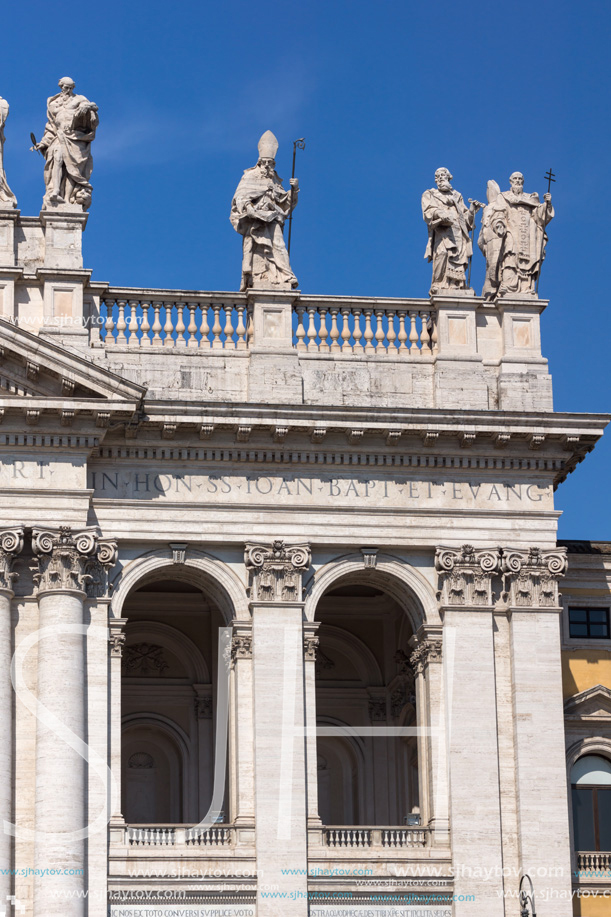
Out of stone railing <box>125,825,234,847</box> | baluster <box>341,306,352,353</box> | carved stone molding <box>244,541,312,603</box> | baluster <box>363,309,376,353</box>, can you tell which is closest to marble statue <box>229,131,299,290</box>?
baluster <box>341,306,352,353</box>

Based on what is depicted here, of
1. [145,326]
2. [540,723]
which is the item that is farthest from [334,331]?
[540,723]

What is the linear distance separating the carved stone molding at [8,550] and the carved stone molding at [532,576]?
343 inches

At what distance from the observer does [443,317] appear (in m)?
42.9

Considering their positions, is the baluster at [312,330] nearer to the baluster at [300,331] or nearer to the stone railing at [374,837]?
the baluster at [300,331]

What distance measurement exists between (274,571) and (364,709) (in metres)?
7.07

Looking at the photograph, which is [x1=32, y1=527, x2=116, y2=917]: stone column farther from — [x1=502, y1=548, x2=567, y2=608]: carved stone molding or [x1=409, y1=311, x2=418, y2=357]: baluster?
[x1=502, y1=548, x2=567, y2=608]: carved stone molding

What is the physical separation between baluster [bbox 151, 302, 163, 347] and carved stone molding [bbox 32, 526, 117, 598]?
13.4 ft

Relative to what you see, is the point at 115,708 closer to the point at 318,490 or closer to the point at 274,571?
the point at 274,571

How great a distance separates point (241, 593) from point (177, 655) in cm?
617

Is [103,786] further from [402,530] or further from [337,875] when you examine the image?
[402,530]

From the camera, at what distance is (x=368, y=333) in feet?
141

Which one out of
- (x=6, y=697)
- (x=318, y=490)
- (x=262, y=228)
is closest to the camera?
(x=6, y=697)

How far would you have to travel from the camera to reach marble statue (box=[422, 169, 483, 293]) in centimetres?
4319

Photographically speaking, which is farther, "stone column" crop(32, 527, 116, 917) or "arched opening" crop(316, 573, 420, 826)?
"arched opening" crop(316, 573, 420, 826)
